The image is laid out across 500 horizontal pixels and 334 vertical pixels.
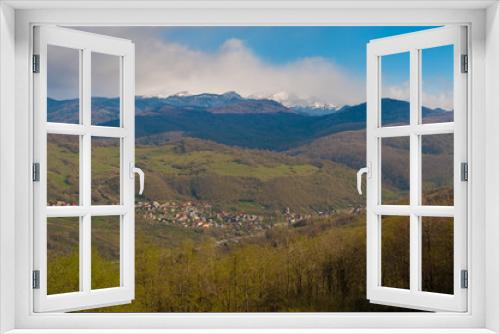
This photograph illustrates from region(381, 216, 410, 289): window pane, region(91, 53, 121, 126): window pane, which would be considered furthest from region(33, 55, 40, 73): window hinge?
region(381, 216, 410, 289): window pane

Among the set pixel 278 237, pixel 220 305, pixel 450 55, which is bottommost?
pixel 220 305

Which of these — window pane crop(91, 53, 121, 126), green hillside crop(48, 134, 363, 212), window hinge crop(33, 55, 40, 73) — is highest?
window pane crop(91, 53, 121, 126)

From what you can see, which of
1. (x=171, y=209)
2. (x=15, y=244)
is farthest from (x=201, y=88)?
(x=15, y=244)

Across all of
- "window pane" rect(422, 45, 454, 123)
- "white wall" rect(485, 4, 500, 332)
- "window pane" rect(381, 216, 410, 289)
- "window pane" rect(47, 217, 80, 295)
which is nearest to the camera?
"white wall" rect(485, 4, 500, 332)

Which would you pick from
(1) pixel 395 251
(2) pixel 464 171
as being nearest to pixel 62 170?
(1) pixel 395 251

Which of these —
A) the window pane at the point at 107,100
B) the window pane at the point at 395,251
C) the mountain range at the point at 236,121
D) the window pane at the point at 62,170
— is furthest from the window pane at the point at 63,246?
the window pane at the point at 395,251

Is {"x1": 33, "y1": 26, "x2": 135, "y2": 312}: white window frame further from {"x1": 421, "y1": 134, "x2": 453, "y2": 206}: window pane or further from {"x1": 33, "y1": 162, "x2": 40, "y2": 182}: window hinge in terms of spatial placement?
{"x1": 421, "y1": 134, "x2": 453, "y2": 206}: window pane

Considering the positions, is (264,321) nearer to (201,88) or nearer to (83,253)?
(83,253)

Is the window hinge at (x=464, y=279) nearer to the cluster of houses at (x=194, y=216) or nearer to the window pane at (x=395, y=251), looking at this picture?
the window pane at (x=395, y=251)
